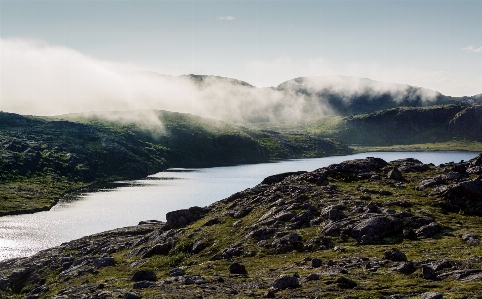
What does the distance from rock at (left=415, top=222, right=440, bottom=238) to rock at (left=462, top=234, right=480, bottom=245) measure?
3.97 meters

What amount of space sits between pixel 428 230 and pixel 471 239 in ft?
18.3

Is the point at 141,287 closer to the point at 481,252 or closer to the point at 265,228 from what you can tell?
the point at 265,228

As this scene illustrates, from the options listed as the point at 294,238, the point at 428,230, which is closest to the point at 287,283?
the point at 294,238

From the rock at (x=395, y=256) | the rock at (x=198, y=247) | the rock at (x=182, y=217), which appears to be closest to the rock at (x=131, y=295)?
the rock at (x=395, y=256)

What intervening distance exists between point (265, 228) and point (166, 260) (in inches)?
587

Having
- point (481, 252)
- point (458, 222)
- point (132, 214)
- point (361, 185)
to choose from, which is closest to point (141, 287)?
point (481, 252)

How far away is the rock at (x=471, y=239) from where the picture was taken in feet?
154

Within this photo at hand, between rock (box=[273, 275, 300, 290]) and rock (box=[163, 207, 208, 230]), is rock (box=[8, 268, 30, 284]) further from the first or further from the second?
rock (box=[273, 275, 300, 290])

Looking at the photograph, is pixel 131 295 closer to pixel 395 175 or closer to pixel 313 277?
pixel 313 277

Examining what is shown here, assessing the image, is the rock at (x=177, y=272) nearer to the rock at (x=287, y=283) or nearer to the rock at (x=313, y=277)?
the rock at (x=287, y=283)

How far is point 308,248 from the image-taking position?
5422cm

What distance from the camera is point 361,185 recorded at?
7656cm

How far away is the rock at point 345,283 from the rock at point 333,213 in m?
25.5

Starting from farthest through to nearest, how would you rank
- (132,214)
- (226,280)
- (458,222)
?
1. (132,214)
2. (458,222)
3. (226,280)
